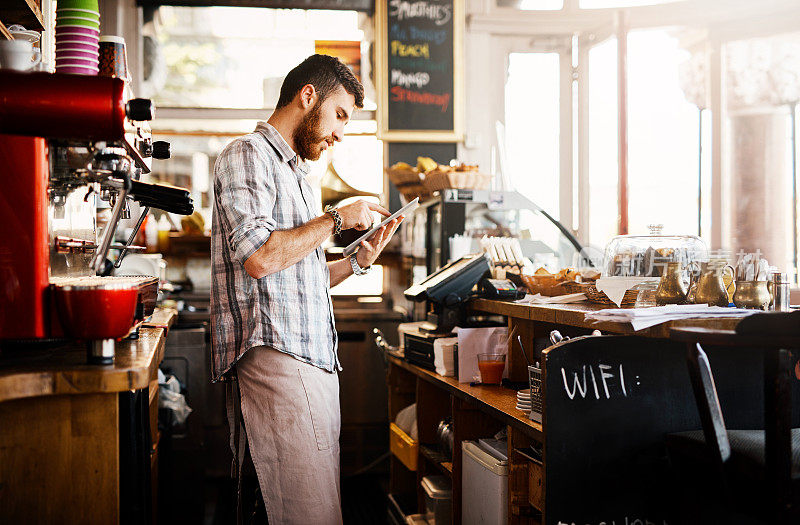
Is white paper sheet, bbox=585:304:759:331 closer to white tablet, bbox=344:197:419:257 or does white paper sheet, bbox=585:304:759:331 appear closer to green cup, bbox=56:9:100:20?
white tablet, bbox=344:197:419:257

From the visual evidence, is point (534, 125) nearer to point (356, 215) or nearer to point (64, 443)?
point (356, 215)

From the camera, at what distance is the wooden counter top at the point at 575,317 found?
5.55ft

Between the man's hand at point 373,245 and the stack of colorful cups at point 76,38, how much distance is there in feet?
3.18

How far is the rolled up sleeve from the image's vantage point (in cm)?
183

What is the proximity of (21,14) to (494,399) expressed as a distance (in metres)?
1.84

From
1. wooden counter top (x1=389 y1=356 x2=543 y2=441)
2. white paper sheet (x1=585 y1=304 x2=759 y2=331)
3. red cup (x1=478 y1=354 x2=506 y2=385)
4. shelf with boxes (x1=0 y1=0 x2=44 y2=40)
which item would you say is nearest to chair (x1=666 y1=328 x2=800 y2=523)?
white paper sheet (x1=585 y1=304 x2=759 y2=331)

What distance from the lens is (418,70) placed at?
4.77 m

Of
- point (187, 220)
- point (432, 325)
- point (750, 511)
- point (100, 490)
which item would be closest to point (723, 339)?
point (750, 511)

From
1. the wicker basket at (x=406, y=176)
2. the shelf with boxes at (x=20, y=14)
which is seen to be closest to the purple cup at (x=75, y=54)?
the shelf with boxes at (x=20, y=14)

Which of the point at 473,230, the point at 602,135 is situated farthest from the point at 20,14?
the point at 602,135

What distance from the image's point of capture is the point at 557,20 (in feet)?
16.3

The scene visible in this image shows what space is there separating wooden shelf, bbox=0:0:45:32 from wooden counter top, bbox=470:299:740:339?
168 centimetres

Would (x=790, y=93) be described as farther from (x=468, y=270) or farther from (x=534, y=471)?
(x=534, y=471)

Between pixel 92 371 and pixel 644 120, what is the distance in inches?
174
